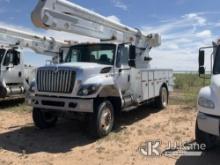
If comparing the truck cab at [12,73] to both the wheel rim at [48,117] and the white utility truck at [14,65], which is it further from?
the wheel rim at [48,117]

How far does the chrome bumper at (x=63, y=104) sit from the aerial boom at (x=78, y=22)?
1761 millimetres

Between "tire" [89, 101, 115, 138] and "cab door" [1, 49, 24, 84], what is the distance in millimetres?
6699

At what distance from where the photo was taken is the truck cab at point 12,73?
43.1 feet

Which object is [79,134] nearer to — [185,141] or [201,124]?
[185,141]

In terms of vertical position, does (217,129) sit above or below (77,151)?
above

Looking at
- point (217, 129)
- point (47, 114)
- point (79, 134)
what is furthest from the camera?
point (47, 114)

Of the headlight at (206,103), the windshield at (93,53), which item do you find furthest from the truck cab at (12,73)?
the headlight at (206,103)

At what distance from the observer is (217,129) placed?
542 centimetres

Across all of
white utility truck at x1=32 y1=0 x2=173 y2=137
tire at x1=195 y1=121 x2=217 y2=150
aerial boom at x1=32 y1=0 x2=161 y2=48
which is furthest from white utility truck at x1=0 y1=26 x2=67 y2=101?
tire at x1=195 y1=121 x2=217 y2=150

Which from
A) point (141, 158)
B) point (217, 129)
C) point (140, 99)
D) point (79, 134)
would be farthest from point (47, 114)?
point (217, 129)

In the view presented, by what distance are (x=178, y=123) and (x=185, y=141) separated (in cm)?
207

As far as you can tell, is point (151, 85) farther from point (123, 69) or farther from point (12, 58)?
point (12, 58)

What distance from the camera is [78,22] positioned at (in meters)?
8.82

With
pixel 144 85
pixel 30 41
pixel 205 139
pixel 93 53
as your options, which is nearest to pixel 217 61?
pixel 205 139
